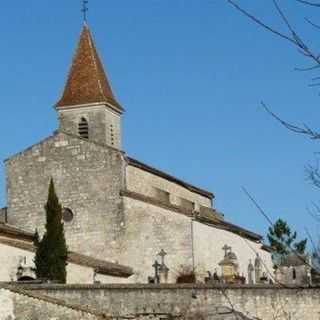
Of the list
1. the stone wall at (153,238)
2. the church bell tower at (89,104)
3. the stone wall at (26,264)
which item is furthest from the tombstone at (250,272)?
the stone wall at (26,264)

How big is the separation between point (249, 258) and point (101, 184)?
11.3 meters

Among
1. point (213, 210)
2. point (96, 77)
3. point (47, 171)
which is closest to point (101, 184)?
point (47, 171)

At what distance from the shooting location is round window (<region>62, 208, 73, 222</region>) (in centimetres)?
4716

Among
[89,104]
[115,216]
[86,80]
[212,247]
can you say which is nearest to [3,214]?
[115,216]

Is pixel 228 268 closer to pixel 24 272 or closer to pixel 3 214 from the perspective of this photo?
pixel 24 272

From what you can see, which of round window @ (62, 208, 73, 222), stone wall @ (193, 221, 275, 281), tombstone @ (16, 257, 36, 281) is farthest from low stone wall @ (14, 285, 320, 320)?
round window @ (62, 208, 73, 222)

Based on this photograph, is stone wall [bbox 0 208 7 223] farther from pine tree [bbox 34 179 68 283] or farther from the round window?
pine tree [bbox 34 179 68 283]

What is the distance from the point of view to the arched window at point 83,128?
172 feet

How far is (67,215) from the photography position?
155 ft

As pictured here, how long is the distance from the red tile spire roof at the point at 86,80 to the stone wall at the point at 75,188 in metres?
5.77

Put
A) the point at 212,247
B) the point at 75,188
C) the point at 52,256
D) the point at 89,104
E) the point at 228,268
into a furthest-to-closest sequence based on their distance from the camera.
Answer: the point at 89,104 < the point at 212,247 < the point at 75,188 < the point at 228,268 < the point at 52,256

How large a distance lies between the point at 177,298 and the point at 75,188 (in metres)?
16.7

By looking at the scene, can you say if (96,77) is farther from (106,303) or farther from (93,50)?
(106,303)

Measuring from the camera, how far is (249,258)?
54312 mm
